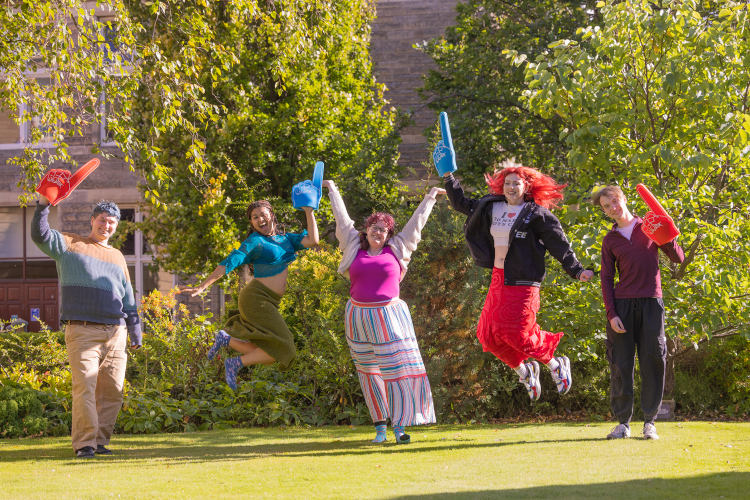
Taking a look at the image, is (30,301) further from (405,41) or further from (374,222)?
(374,222)

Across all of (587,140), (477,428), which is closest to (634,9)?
(587,140)

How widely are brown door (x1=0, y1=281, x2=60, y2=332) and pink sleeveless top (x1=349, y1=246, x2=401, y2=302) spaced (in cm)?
1073

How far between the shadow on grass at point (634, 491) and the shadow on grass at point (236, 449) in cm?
147

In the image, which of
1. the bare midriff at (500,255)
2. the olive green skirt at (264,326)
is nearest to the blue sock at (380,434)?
the olive green skirt at (264,326)

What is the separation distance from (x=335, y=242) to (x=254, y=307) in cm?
542

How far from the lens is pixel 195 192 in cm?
973

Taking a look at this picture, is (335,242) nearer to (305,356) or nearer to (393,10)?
(305,356)

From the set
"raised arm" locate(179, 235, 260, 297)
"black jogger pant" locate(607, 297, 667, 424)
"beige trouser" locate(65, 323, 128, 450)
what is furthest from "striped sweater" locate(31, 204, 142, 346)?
"black jogger pant" locate(607, 297, 667, 424)

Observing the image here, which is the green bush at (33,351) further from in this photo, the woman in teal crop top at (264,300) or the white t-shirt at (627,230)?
the white t-shirt at (627,230)

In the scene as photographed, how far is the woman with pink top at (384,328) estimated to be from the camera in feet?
17.1

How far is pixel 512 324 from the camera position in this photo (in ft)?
16.1

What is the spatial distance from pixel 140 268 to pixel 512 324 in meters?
10.9

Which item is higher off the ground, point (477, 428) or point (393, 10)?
point (393, 10)

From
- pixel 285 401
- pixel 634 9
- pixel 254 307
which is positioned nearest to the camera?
pixel 254 307
